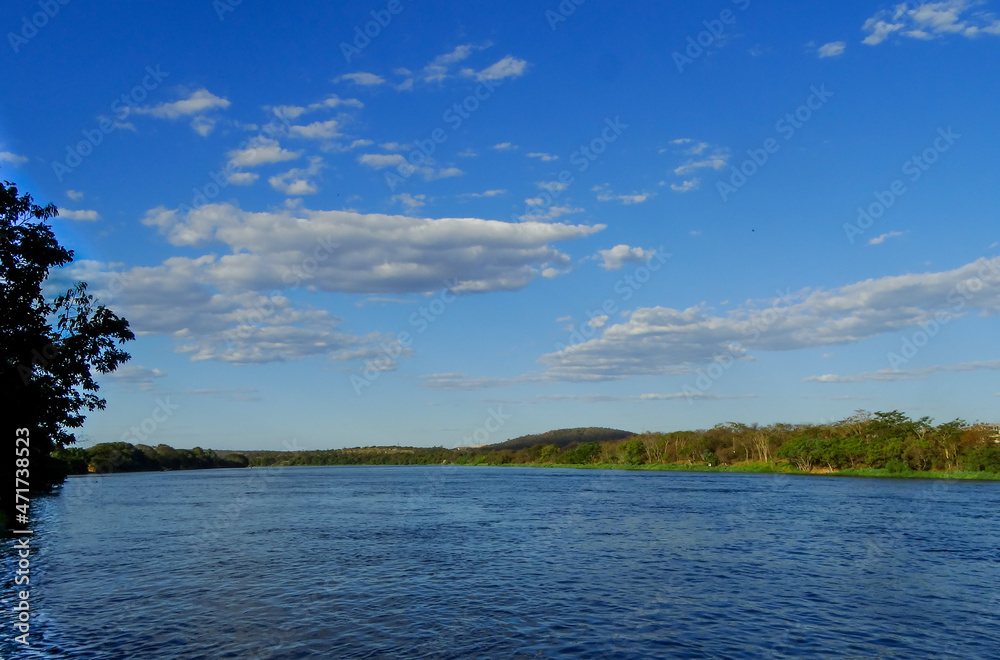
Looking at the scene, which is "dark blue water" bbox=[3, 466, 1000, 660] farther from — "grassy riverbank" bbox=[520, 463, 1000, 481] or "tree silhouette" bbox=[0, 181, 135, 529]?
"grassy riverbank" bbox=[520, 463, 1000, 481]

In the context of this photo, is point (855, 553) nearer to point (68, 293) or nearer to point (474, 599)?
point (474, 599)

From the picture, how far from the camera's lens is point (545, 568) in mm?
32094

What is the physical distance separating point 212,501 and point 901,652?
256ft

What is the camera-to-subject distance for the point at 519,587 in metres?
27.8

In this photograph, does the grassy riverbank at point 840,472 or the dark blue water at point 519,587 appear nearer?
the dark blue water at point 519,587

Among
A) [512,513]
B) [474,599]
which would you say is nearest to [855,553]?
[474,599]

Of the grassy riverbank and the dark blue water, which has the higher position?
the dark blue water

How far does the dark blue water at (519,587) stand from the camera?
65.2 feet

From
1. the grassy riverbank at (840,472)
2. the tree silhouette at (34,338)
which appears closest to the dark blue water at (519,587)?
the tree silhouette at (34,338)

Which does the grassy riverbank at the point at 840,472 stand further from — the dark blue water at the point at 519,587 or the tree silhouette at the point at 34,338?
the tree silhouette at the point at 34,338

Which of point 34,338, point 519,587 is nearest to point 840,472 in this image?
point 519,587

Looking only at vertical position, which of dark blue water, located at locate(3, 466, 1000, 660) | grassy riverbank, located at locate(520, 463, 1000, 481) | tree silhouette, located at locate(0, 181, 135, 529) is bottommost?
grassy riverbank, located at locate(520, 463, 1000, 481)

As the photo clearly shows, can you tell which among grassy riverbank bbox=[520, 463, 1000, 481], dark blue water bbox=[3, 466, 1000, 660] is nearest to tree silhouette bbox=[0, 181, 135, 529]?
dark blue water bbox=[3, 466, 1000, 660]

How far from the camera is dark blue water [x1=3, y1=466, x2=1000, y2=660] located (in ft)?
65.2
